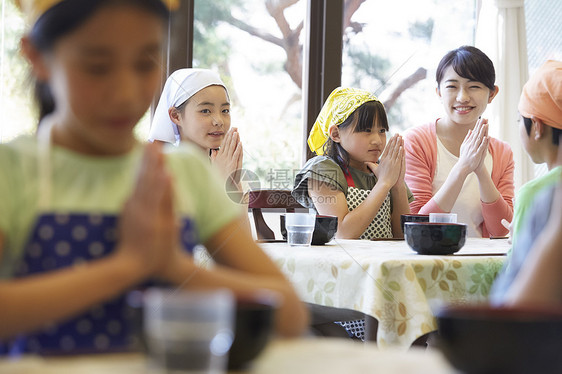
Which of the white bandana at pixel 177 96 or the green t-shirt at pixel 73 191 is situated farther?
the white bandana at pixel 177 96

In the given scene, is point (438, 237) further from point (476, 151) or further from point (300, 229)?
point (476, 151)

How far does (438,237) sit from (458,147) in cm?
100

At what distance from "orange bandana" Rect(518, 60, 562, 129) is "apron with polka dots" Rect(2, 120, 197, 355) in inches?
35.9

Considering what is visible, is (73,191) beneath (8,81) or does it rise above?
beneath

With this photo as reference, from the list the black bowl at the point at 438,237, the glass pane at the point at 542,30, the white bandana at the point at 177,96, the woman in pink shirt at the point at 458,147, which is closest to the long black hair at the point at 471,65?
the woman in pink shirt at the point at 458,147

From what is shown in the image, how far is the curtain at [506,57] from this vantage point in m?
3.06

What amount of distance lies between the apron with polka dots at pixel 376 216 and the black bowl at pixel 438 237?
1.72 ft

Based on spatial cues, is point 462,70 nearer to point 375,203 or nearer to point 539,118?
point 375,203

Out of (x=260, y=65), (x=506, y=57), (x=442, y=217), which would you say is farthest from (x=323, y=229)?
(x=506, y=57)

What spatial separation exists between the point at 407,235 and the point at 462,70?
0.99m

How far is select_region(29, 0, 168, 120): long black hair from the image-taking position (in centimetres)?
59

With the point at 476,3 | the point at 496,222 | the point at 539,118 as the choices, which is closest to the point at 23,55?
the point at 539,118

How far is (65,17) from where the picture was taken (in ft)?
1.95

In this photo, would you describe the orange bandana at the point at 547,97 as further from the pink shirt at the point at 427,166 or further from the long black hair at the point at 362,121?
the pink shirt at the point at 427,166
